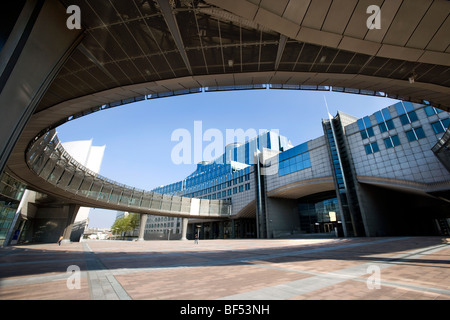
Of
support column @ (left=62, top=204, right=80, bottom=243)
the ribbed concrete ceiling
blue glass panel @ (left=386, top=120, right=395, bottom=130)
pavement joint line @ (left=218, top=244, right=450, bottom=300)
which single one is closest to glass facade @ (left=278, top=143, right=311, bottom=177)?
blue glass panel @ (left=386, top=120, right=395, bottom=130)

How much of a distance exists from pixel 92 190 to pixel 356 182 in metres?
42.6

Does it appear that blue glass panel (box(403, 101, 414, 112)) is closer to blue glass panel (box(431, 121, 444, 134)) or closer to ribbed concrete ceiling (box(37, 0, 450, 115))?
blue glass panel (box(431, 121, 444, 134))

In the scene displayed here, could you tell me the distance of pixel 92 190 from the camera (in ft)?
99.2

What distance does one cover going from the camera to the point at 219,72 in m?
8.42

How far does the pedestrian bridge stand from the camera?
18453mm

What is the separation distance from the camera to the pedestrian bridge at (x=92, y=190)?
1845 centimetres

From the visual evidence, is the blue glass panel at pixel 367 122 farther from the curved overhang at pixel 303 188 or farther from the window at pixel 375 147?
the curved overhang at pixel 303 188

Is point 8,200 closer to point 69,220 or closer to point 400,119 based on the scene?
point 69,220

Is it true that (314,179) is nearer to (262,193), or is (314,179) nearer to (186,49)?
(262,193)

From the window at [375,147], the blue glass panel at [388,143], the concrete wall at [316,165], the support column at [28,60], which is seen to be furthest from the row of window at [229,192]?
the support column at [28,60]

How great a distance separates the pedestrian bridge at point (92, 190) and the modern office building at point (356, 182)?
11.8 meters

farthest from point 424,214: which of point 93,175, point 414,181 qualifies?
point 93,175

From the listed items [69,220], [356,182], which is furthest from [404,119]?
[69,220]

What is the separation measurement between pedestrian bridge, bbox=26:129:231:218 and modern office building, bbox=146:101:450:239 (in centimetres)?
1184
